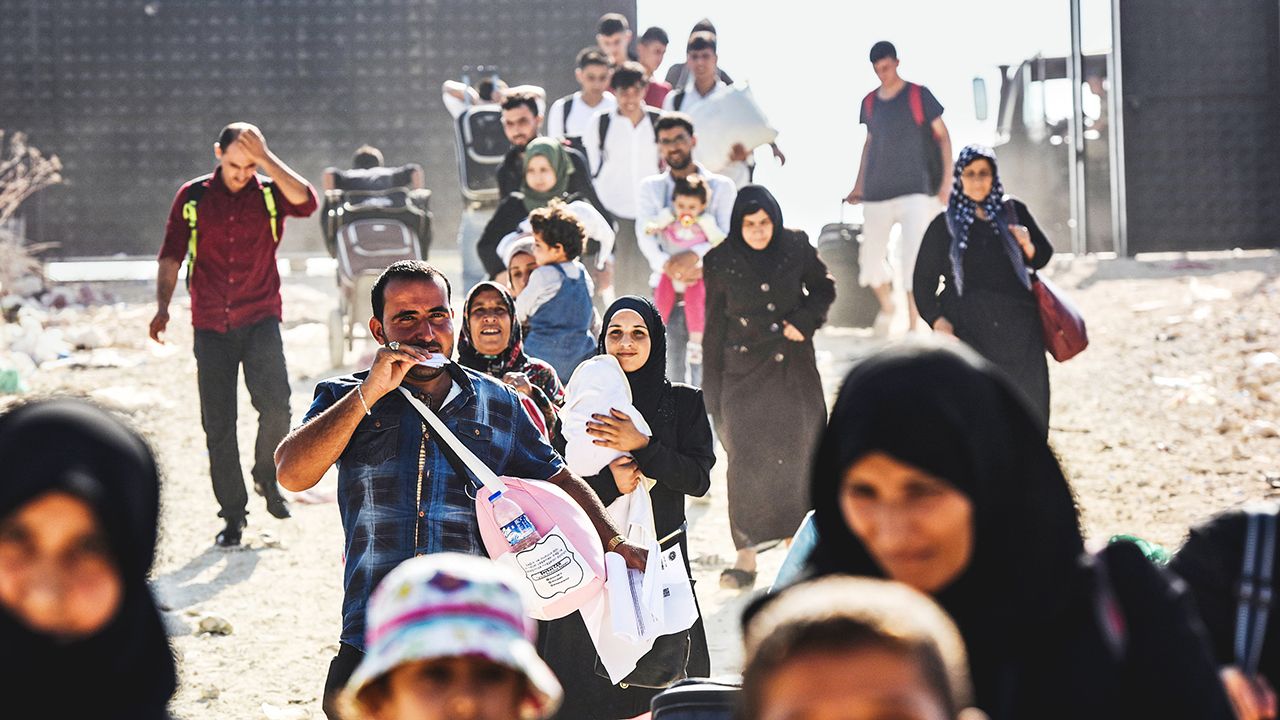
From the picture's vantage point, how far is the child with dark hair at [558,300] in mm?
6996

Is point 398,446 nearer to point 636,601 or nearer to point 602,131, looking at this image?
point 636,601

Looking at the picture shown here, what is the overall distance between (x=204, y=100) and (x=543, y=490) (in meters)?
17.1

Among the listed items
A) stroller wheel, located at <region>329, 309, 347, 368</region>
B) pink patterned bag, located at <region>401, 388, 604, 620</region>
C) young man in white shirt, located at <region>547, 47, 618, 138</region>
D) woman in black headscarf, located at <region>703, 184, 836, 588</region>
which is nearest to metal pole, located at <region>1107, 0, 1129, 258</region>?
young man in white shirt, located at <region>547, 47, 618, 138</region>

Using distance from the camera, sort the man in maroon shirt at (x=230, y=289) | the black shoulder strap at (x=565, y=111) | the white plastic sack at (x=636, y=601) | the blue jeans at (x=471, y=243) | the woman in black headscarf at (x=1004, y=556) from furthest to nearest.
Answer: the black shoulder strap at (x=565, y=111)
the blue jeans at (x=471, y=243)
the man in maroon shirt at (x=230, y=289)
the white plastic sack at (x=636, y=601)
the woman in black headscarf at (x=1004, y=556)

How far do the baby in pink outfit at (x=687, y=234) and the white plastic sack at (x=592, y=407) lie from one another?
11.5 ft

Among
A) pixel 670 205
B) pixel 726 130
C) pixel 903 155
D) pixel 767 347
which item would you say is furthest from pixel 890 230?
pixel 767 347

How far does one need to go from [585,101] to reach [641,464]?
6.30 m

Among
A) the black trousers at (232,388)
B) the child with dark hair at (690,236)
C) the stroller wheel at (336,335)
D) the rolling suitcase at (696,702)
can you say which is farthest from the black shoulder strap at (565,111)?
the rolling suitcase at (696,702)

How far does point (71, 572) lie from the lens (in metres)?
2.27

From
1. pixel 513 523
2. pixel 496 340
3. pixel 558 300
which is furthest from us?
pixel 558 300

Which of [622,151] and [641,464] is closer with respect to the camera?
[641,464]

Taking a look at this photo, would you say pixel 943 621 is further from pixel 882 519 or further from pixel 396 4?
pixel 396 4

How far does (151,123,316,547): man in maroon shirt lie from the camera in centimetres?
756

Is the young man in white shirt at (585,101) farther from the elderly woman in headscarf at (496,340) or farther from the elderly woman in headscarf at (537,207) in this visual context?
the elderly woman in headscarf at (496,340)
